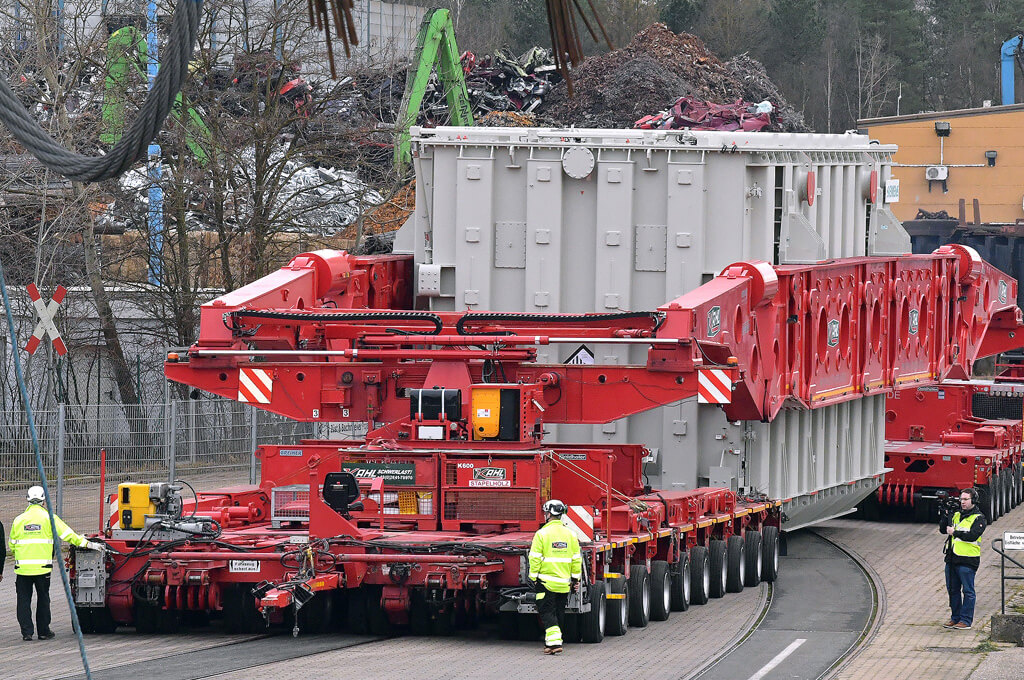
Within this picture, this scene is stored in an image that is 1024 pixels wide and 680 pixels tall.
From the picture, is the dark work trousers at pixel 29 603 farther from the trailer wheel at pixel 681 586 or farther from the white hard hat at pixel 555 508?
the trailer wheel at pixel 681 586

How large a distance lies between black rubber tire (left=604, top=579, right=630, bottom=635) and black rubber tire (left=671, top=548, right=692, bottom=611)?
153 centimetres

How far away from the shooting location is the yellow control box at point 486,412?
14.1 m

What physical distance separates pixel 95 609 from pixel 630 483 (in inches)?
192

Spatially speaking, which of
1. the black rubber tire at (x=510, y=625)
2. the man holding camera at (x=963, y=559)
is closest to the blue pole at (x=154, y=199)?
the black rubber tire at (x=510, y=625)

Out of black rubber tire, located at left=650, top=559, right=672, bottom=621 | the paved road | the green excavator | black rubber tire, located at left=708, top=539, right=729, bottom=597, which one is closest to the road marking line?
the paved road

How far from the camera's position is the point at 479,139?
719 inches

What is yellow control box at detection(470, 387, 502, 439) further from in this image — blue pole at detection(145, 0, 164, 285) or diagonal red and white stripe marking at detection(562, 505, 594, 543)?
blue pole at detection(145, 0, 164, 285)

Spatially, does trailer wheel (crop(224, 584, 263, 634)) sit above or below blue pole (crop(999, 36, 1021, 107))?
below

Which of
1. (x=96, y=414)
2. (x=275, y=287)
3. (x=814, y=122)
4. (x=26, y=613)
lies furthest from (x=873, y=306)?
(x=814, y=122)

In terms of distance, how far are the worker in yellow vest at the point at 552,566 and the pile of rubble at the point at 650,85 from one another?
30.4 m

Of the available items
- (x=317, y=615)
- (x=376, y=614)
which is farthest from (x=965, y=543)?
(x=317, y=615)

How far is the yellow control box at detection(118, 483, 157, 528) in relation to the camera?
13664 millimetres

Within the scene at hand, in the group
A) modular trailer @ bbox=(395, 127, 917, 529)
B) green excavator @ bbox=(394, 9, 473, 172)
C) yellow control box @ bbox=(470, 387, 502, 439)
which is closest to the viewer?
yellow control box @ bbox=(470, 387, 502, 439)

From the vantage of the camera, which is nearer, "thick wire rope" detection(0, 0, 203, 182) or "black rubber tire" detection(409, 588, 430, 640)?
"thick wire rope" detection(0, 0, 203, 182)
